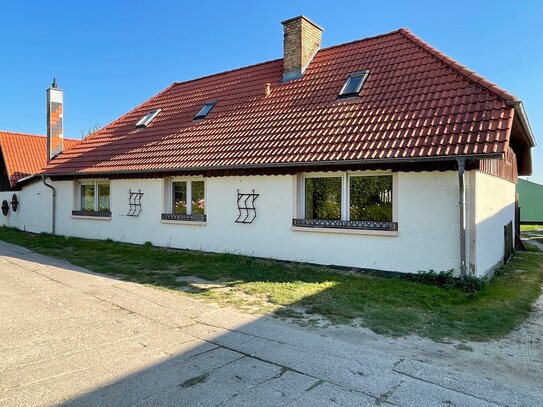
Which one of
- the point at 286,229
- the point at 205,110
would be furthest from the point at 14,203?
the point at 286,229

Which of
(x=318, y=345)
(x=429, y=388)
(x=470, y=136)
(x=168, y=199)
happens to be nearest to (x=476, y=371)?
(x=429, y=388)

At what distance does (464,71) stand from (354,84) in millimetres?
2812

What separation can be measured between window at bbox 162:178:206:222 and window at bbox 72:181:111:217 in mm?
3141

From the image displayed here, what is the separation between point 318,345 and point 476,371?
5.68ft

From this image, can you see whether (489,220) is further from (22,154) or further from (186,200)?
(22,154)

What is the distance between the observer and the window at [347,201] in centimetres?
900

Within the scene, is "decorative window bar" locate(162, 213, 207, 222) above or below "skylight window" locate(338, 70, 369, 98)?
below

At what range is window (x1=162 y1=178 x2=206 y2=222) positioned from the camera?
12.2 meters

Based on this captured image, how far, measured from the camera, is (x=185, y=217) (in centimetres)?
1241

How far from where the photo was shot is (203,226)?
12.0 meters

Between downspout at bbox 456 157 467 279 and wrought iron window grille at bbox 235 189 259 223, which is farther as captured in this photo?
wrought iron window grille at bbox 235 189 259 223

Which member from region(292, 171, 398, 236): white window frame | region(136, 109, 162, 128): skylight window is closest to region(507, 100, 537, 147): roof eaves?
region(292, 171, 398, 236): white window frame

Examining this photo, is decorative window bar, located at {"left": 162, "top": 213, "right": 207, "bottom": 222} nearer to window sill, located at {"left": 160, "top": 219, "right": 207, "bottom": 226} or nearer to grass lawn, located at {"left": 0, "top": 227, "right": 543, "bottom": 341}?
window sill, located at {"left": 160, "top": 219, "right": 207, "bottom": 226}

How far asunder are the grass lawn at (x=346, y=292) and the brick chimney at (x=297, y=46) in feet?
21.2
